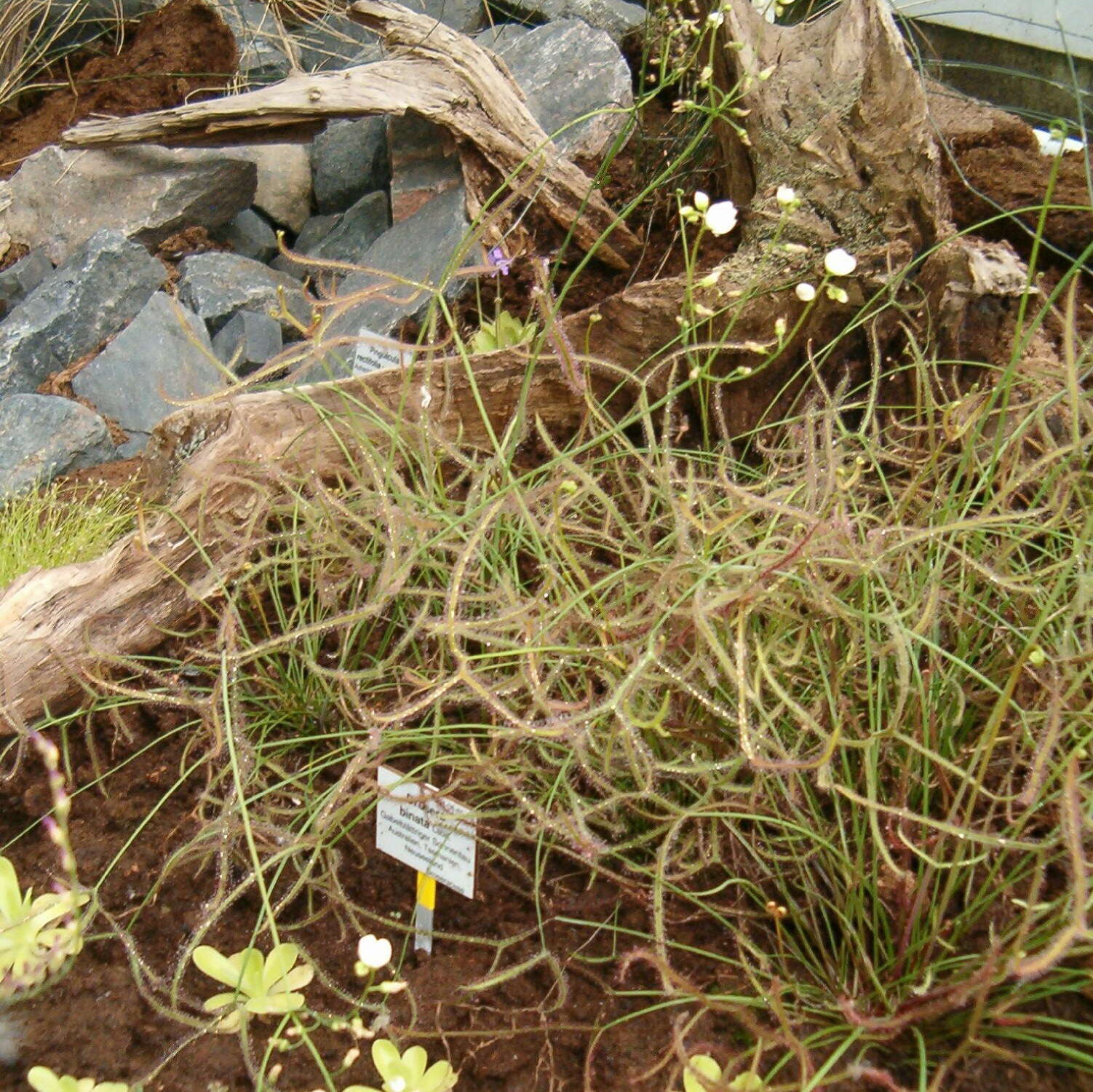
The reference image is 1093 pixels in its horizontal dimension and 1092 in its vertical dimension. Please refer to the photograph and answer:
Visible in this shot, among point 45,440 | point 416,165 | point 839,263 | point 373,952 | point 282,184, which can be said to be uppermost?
point 839,263

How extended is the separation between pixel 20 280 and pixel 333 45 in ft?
3.91

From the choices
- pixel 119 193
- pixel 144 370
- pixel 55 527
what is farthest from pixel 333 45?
pixel 55 527

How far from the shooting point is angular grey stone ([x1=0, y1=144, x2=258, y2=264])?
8.96 ft

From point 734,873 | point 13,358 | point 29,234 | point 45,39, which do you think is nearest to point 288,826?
point 734,873

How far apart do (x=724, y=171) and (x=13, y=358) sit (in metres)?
1.64

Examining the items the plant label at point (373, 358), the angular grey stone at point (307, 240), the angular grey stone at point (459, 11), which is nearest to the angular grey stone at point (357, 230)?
the angular grey stone at point (307, 240)

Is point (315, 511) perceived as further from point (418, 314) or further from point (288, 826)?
point (418, 314)

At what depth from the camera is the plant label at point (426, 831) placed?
3.40 ft

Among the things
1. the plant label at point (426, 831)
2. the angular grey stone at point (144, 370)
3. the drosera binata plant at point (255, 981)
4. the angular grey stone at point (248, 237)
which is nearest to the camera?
the drosera binata plant at point (255, 981)

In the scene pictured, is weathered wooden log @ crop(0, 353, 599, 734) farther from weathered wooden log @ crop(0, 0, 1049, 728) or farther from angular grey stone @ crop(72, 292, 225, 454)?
angular grey stone @ crop(72, 292, 225, 454)

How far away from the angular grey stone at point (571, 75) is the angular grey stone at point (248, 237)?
0.84m

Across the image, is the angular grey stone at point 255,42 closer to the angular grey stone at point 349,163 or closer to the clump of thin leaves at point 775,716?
the angular grey stone at point 349,163

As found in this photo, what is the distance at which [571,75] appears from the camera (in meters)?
2.29

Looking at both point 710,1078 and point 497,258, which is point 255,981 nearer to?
point 710,1078
